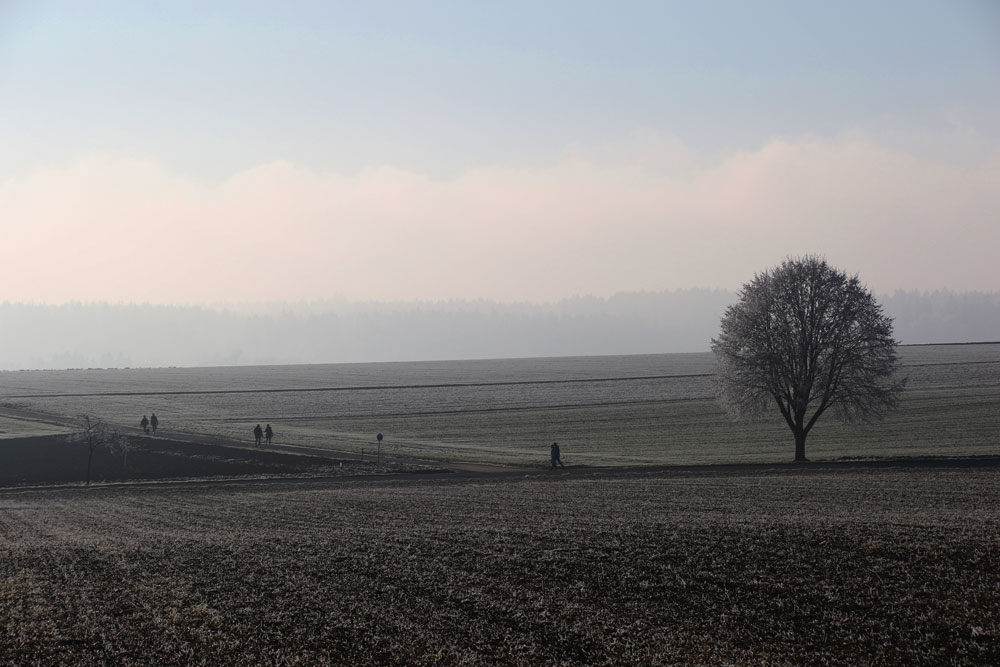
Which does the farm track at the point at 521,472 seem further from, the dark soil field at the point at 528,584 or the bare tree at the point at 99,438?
the dark soil field at the point at 528,584

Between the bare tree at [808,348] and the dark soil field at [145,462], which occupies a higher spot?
the bare tree at [808,348]

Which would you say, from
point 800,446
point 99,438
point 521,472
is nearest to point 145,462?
point 99,438

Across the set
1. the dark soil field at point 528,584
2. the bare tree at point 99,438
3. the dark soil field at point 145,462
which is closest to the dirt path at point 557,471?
the dark soil field at point 145,462

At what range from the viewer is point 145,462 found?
52094 millimetres

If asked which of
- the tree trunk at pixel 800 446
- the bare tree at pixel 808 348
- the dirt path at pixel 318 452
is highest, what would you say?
the bare tree at pixel 808 348

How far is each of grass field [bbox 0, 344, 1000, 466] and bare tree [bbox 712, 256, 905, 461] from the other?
137 inches

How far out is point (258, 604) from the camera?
17828 millimetres

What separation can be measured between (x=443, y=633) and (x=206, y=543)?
12016mm

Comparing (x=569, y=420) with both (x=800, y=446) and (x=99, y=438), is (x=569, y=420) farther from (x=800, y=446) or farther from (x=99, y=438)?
(x=99, y=438)

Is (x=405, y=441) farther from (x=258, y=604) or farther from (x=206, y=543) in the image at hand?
(x=258, y=604)

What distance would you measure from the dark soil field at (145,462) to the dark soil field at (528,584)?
58.5ft

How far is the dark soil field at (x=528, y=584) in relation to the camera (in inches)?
582

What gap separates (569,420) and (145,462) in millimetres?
39627

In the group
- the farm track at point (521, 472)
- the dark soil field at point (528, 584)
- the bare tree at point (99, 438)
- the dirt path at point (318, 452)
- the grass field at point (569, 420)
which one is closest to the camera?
the dark soil field at point (528, 584)
